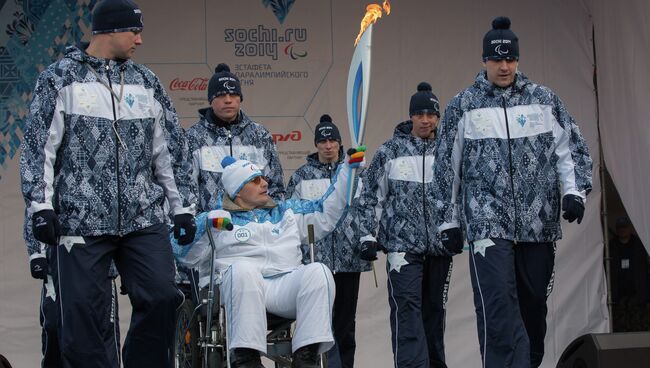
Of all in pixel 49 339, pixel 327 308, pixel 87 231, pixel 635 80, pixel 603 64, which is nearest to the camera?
pixel 87 231

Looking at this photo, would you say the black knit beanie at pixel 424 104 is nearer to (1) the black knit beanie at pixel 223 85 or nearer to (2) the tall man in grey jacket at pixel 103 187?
(1) the black knit beanie at pixel 223 85

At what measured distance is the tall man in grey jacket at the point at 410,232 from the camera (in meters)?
7.41

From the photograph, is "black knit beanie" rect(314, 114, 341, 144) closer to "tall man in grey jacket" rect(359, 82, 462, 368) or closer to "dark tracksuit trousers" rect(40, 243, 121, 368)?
"tall man in grey jacket" rect(359, 82, 462, 368)

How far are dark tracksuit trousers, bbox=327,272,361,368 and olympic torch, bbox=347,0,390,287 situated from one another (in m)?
2.44

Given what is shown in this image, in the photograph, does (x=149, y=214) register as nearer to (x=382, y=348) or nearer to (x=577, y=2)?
(x=382, y=348)

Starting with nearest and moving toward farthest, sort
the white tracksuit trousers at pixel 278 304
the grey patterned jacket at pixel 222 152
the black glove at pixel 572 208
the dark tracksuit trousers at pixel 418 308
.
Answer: the white tracksuit trousers at pixel 278 304, the black glove at pixel 572 208, the grey patterned jacket at pixel 222 152, the dark tracksuit trousers at pixel 418 308

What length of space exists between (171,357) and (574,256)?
4540 millimetres

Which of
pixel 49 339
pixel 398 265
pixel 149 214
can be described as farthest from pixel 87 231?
pixel 398 265

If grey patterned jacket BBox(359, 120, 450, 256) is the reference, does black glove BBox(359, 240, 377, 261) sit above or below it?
below

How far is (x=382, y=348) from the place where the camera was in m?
9.10

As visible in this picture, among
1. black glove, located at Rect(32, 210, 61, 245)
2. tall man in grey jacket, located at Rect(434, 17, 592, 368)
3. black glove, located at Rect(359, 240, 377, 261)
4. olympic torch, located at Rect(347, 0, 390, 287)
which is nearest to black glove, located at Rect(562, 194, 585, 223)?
tall man in grey jacket, located at Rect(434, 17, 592, 368)

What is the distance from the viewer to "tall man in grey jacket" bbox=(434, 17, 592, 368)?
563cm

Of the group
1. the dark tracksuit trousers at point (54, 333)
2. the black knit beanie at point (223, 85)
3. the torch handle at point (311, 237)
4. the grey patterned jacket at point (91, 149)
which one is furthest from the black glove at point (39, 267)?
the grey patterned jacket at point (91, 149)

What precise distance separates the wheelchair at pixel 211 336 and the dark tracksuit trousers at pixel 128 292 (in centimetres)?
37
